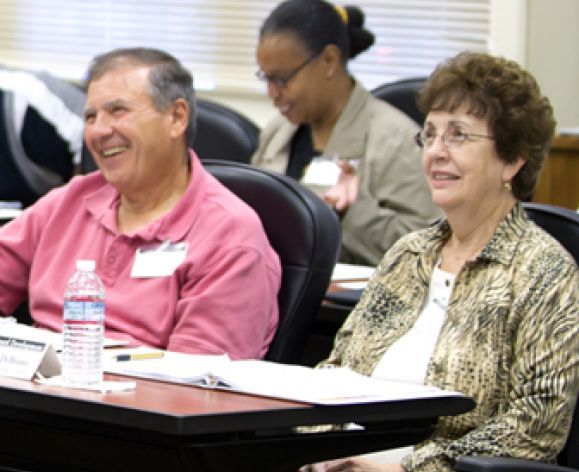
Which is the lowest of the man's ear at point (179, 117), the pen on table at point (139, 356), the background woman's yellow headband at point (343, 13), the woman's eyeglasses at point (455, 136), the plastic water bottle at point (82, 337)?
the pen on table at point (139, 356)

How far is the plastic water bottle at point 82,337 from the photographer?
202cm

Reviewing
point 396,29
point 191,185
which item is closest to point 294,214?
point 191,185

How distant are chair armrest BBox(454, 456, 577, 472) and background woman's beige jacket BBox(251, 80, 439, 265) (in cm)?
202

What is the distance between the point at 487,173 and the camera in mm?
2584

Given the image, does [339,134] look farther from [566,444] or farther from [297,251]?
[566,444]

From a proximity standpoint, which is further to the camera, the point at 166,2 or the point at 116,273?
the point at 166,2

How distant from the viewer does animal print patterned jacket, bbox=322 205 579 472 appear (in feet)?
7.42

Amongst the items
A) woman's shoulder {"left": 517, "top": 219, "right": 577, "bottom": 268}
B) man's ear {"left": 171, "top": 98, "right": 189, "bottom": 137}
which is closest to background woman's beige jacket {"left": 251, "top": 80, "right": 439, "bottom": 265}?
man's ear {"left": 171, "top": 98, "right": 189, "bottom": 137}

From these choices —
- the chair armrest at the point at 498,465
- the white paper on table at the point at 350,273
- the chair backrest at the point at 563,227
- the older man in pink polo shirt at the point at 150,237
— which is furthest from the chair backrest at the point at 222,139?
the chair armrest at the point at 498,465

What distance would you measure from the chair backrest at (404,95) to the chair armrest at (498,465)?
8.26 ft

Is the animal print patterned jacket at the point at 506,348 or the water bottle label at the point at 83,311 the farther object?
the animal print patterned jacket at the point at 506,348

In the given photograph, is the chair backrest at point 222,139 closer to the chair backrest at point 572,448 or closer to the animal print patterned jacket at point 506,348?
the animal print patterned jacket at point 506,348

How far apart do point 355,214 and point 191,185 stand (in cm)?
127

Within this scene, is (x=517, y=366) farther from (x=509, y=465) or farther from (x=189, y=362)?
(x=189, y=362)
